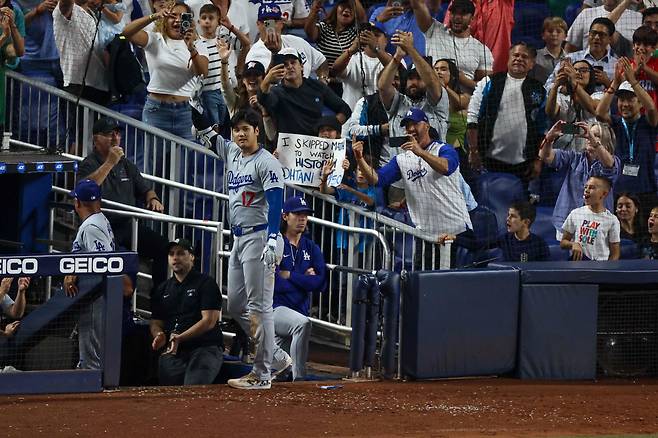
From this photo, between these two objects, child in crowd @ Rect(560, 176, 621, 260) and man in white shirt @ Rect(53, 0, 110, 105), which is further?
man in white shirt @ Rect(53, 0, 110, 105)

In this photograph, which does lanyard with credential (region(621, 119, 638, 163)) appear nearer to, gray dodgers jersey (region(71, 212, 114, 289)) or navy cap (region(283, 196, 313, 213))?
navy cap (region(283, 196, 313, 213))

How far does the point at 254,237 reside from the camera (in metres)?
9.05

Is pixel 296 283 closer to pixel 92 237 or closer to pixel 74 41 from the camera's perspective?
pixel 92 237

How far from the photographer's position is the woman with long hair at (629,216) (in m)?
11.1

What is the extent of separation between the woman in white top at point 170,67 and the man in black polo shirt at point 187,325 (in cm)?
244

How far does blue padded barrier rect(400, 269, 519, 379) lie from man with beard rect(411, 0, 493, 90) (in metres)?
3.38

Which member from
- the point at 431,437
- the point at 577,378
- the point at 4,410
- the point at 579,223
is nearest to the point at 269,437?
the point at 431,437

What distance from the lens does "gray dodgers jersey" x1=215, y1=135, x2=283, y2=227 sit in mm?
8984

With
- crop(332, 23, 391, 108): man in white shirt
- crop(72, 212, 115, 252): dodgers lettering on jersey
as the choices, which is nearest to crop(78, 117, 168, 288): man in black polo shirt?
crop(72, 212, 115, 252): dodgers lettering on jersey

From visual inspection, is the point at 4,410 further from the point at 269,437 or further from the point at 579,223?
the point at 579,223

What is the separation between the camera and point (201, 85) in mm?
12164

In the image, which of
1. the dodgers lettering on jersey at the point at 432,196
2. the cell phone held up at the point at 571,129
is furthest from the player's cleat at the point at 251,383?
the cell phone held up at the point at 571,129

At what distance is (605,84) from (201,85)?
3.98 metres

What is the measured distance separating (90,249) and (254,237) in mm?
1356
